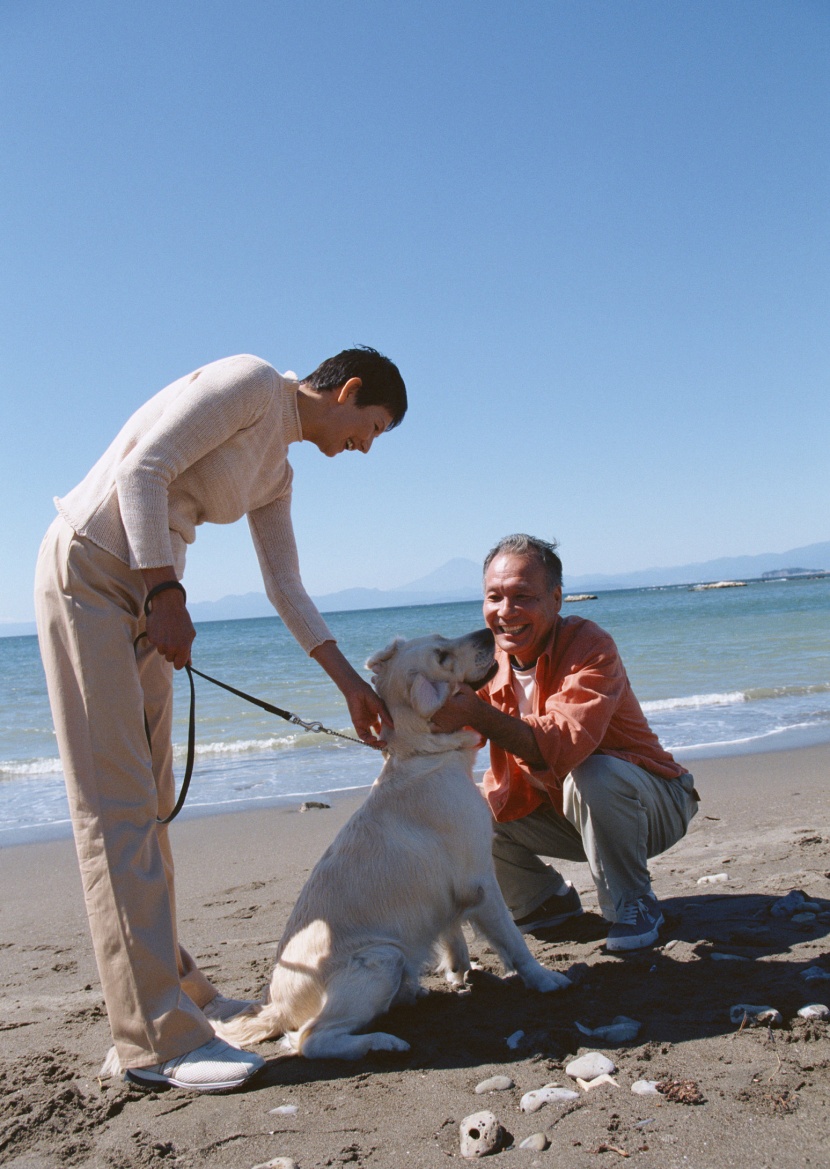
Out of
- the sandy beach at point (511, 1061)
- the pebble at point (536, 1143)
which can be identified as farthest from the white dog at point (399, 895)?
the pebble at point (536, 1143)

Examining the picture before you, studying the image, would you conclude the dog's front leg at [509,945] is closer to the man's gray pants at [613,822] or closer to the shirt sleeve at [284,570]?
the man's gray pants at [613,822]

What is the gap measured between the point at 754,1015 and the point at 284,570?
2492mm

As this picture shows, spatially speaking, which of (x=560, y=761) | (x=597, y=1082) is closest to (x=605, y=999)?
(x=597, y=1082)

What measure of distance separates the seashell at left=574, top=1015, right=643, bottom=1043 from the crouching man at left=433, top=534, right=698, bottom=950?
78 cm

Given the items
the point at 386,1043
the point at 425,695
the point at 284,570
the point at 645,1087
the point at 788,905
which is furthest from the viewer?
the point at 788,905

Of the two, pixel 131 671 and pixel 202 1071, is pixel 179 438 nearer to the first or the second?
pixel 131 671

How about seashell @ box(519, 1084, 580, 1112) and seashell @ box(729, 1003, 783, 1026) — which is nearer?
seashell @ box(519, 1084, 580, 1112)

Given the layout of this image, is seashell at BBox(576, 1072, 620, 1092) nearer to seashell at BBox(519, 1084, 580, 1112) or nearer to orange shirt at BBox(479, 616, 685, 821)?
seashell at BBox(519, 1084, 580, 1112)

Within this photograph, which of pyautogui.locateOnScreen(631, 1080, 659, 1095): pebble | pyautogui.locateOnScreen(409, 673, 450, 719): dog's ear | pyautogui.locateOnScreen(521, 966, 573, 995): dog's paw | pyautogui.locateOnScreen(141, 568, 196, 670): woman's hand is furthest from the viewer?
pyautogui.locateOnScreen(409, 673, 450, 719): dog's ear

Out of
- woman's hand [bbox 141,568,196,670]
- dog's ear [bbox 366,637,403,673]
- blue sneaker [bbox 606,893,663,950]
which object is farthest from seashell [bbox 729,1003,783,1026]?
woman's hand [bbox 141,568,196,670]

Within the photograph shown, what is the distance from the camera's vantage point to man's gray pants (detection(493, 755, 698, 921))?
12.3 feet

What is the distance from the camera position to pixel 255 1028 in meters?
3.13

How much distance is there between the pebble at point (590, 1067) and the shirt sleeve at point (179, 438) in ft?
6.78

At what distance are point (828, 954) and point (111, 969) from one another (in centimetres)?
273
